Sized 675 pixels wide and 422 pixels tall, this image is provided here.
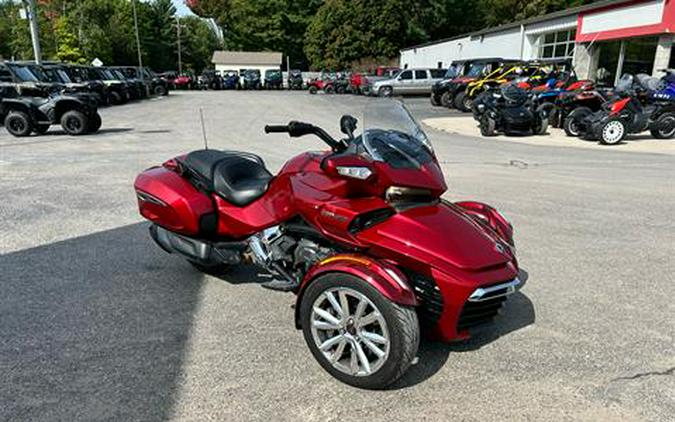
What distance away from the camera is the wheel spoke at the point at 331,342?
2.89m

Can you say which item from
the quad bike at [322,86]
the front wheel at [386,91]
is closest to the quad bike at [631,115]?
the front wheel at [386,91]

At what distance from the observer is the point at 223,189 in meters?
3.82

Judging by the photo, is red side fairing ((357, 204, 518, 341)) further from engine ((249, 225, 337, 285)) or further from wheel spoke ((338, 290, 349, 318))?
engine ((249, 225, 337, 285))

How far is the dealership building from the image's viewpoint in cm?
1978

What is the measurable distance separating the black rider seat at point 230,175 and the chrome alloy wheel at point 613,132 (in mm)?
11315

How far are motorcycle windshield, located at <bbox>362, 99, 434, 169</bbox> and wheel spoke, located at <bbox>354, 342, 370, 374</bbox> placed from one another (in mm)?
1039

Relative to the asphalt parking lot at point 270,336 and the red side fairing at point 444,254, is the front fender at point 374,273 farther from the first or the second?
the asphalt parking lot at point 270,336

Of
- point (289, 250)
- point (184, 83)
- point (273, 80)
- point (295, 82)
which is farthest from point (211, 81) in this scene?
point (289, 250)

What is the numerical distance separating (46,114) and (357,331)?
1346 centimetres

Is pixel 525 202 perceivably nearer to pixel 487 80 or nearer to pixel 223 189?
A: pixel 223 189

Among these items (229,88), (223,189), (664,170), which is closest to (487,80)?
(664,170)

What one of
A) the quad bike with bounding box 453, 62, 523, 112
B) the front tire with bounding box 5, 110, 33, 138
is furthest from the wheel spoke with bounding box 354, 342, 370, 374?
the quad bike with bounding box 453, 62, 523, 112

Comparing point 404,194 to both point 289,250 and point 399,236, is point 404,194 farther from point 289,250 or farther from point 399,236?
point 289,250

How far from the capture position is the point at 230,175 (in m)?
3.92
